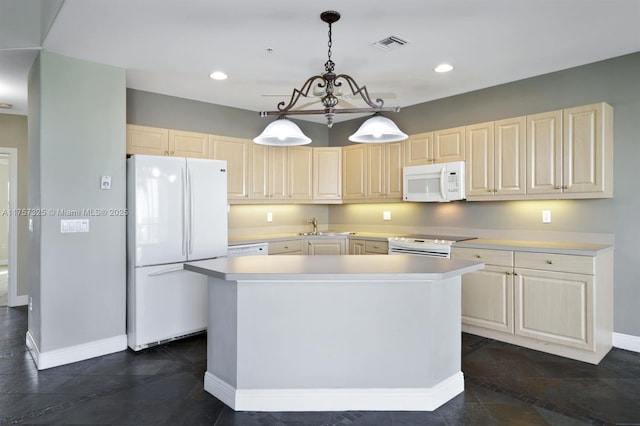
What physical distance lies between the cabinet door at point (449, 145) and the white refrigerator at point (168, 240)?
238 cm

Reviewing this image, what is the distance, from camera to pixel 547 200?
380cm

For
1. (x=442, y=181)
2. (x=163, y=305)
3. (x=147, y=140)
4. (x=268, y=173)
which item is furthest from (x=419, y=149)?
(x=163, y=305)

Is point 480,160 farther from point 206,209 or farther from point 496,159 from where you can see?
point 206,209

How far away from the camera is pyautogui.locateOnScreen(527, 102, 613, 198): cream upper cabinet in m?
3.26

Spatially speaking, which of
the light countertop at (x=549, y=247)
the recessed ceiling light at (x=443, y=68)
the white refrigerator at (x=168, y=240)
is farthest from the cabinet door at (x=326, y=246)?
the recessed ceiling light at (x=443, y=68)

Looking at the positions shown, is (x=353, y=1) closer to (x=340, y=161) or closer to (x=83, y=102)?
(x=83, y=102)

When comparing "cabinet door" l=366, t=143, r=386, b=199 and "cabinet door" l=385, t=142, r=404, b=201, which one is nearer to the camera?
"cabinet door" l=385, t=142, r=404, b=201

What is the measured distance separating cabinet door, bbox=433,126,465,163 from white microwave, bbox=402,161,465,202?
0.08 meters

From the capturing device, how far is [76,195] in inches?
128

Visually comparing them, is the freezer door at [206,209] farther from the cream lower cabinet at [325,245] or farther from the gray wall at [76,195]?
the cream lower cabinet at [325,245]

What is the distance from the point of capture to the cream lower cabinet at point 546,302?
10.1ft

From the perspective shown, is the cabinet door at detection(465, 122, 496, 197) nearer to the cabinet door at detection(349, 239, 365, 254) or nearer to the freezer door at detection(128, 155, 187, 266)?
the cabinet door at detection(349, 239, 365, 254)

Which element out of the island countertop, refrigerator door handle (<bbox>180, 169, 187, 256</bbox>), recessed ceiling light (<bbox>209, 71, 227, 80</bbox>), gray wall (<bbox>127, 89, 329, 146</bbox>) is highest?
recessed ceiling light (<bbox>209, 71, 227, 80</bbox>)

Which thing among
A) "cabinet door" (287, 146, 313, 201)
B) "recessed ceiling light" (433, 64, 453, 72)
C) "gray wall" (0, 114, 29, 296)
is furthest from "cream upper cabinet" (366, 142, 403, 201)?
"gray wall" (0, 114, 29, 296)
